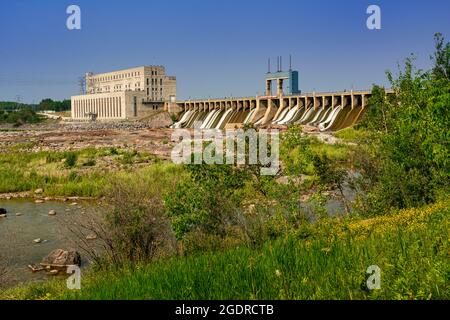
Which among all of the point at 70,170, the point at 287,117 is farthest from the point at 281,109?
the point at 70,170

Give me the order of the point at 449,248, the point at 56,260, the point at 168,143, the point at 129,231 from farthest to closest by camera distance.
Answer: the point at 168,143 < the point at 56,260 < the point at 129,231 < the point at 449,248

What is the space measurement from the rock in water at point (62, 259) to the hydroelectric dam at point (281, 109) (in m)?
35.1

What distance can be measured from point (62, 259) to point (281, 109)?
57.5 meters

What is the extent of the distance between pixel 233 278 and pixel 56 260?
8.30 m

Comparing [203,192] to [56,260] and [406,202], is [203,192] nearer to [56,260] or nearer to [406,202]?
[56,260]

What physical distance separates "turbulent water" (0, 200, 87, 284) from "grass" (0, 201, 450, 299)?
20.8ft

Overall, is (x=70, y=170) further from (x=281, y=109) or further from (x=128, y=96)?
(x=128, y=96)

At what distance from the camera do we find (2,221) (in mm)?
19250

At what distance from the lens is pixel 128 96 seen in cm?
9769

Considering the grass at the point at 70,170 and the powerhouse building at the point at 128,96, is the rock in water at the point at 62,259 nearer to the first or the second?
the grass at the point at 70,170

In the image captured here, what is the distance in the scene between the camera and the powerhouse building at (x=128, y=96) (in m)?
98.4

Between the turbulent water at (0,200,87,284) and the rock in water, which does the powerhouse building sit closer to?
the turbulent water at (0,200,87,284)

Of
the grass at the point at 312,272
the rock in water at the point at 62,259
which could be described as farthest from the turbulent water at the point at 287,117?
the grass at the point at 312,272

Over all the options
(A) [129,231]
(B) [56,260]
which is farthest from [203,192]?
(B) [56,260]
